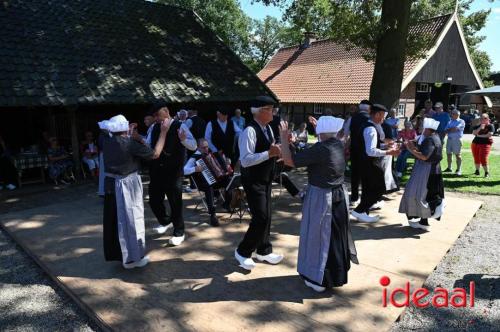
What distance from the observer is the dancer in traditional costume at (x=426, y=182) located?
5.31 m

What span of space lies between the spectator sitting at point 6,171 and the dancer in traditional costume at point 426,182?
858 cm

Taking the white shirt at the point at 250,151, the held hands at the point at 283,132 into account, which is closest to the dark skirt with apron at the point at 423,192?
the held hands at the point at 283,132

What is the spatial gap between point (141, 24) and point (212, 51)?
253 centimetres

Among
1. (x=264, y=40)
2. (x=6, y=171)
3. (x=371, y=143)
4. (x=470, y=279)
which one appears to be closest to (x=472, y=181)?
(x=371, y=143)

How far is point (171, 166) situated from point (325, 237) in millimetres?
2330

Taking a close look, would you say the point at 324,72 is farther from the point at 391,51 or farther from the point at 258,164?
the point at 258,164

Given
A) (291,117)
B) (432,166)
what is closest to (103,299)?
(432,166)

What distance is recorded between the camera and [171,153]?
491 cm

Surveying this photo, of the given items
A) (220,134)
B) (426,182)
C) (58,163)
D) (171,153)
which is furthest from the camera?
(58,163)

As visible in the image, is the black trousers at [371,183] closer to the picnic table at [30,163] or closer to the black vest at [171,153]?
the black vest at [171,153]

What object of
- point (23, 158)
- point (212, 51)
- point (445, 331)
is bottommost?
point (445, 331)

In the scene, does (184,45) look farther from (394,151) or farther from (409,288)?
(409,288)

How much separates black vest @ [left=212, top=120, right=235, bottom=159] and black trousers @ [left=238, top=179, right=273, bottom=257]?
376 cm

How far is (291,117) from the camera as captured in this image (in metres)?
26.0
